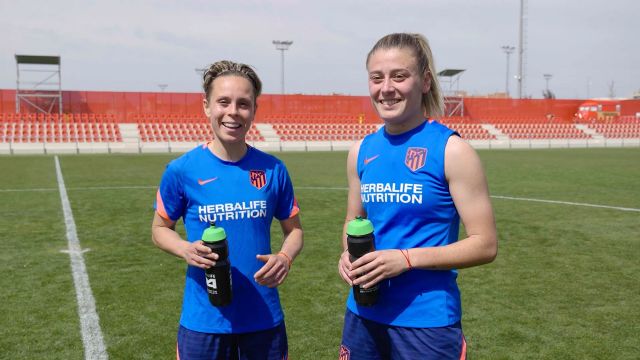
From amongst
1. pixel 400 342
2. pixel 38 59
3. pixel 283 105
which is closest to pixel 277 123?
pixel 283 105

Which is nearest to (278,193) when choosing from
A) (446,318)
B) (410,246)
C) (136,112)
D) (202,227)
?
A: (202,227)

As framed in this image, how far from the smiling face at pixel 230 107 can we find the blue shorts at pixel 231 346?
918 millimetres

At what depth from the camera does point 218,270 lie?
2355mm

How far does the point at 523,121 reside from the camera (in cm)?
4894

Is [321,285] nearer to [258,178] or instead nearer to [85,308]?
[85,308]

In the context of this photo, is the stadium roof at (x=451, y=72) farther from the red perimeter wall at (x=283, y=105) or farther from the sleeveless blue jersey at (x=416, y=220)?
the sleeveless blue jersey at (x=416, y=220)

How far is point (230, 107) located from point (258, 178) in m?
0.37

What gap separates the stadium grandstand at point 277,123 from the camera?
114ft

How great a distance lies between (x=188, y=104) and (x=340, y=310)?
38766 millimetres

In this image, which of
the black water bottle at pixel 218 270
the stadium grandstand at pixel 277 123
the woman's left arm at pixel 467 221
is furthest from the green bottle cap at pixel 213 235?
the stadium grandstand at pixel 277 123

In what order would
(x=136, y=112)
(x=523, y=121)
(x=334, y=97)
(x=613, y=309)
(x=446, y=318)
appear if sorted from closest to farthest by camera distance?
(x=446, y=318) < (x=613, y=309) < (x=136, y=112) < (x=334, y=97) < (x=523, y=121)

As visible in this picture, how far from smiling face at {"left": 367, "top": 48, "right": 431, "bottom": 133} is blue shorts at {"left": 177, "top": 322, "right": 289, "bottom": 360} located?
117 centimetres

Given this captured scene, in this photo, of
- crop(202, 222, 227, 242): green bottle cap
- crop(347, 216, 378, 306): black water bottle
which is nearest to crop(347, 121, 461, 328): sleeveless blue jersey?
crop(347, 216, 378, 306): black water bottle

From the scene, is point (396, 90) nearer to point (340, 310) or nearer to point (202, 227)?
point (202, 227)
